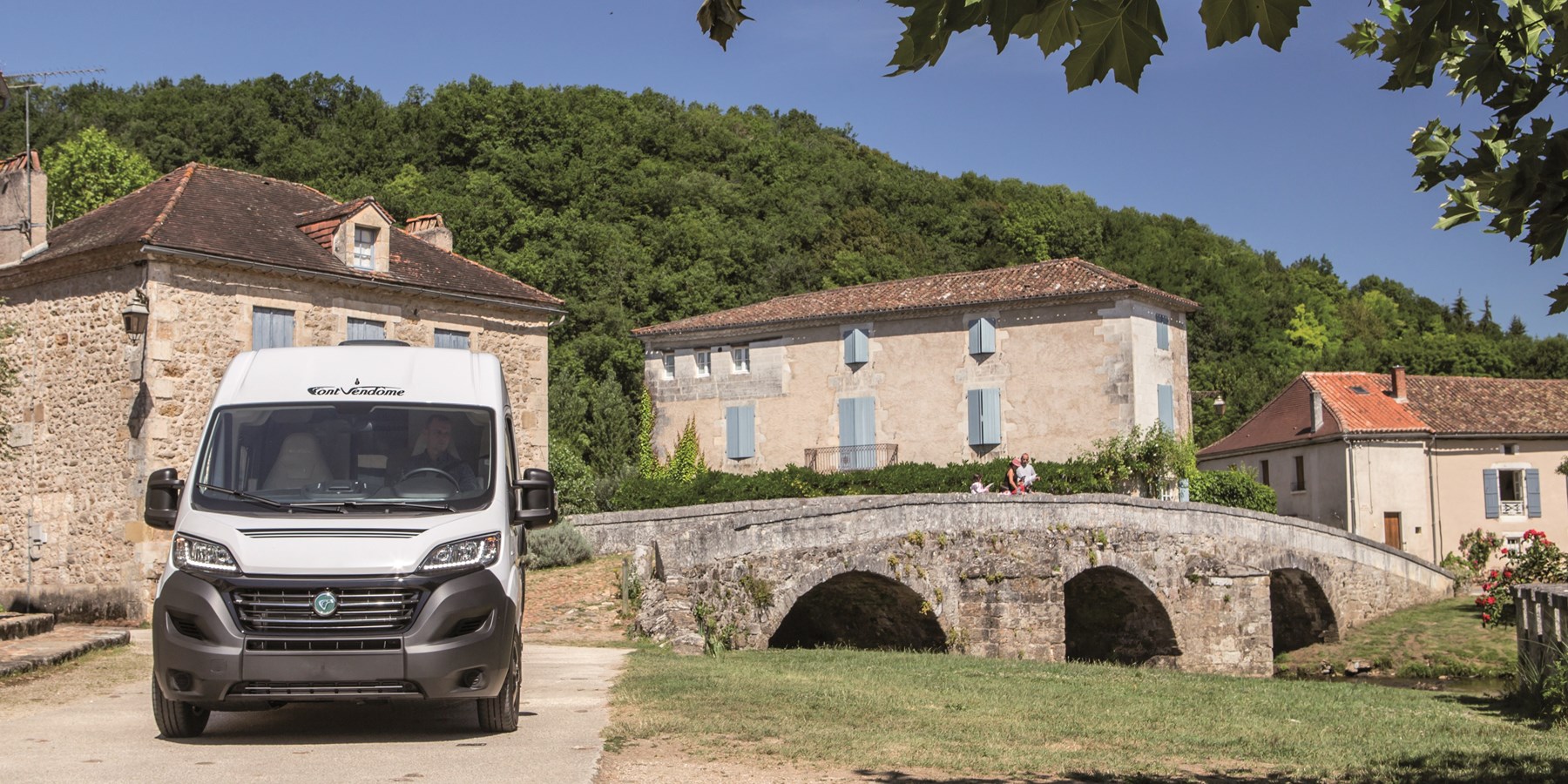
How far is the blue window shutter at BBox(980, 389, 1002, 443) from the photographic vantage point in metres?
32.9

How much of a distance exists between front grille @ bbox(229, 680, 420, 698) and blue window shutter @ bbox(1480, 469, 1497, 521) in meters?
36.8

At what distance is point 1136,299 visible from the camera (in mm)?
31703

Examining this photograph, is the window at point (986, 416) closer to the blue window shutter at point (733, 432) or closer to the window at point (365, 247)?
the blue window shutter at point (733, 432)

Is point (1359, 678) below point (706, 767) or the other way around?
below

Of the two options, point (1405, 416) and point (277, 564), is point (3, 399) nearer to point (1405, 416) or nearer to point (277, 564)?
point (277, 564)

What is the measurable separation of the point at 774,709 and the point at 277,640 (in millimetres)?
3546

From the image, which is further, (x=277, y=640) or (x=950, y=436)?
(x=950, y=436)

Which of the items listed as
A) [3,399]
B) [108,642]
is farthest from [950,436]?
[108,642]

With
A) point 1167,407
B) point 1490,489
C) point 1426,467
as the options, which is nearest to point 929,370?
point 1167,407

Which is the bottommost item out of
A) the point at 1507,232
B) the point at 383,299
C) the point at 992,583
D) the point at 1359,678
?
the point at 1359,678

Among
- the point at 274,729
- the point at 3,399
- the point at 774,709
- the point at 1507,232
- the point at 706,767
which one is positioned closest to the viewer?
the point at 1507,232

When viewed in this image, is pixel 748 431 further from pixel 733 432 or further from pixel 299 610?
pixel 299 610

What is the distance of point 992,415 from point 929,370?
2.25 m

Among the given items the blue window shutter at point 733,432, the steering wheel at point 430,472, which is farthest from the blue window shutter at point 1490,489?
the steering wheel at point 430,472
